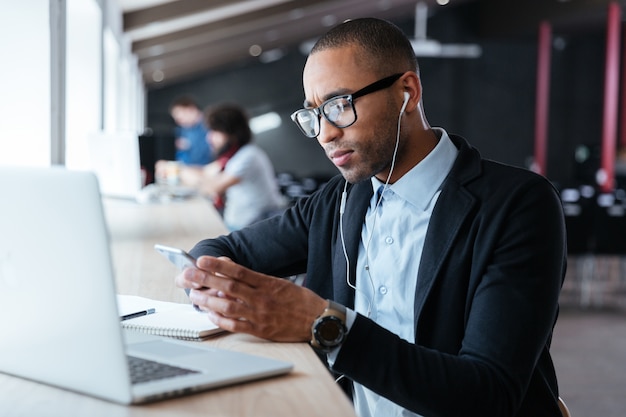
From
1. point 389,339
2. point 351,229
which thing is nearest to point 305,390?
point 389,339

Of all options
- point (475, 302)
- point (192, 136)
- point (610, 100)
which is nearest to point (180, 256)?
point (475, 302)

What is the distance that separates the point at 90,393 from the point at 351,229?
2.42 ft

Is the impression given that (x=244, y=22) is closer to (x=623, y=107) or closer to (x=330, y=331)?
(x=623, y=107)

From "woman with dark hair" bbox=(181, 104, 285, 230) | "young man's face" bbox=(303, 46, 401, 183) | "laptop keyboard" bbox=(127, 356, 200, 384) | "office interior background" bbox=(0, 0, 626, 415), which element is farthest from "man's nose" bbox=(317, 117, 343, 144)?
"office interior background" bbox=(0, 0, 626, 415)

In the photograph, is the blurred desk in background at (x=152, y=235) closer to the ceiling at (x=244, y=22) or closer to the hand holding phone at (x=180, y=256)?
the hand holding phone at (x=180, y=256)

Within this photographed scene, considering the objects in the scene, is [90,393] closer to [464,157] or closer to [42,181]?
[42,181]

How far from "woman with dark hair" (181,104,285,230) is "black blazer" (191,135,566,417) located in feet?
12.6

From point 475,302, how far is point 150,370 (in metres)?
0.56

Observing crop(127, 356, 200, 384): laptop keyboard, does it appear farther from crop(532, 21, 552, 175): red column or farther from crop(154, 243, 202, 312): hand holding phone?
crop(532, 21, 552, 175): red column

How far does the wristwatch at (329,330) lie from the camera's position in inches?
47.2

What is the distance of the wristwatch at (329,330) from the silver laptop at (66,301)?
0.07m

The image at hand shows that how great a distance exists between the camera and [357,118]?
1545 millimetres

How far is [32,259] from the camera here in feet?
3.47

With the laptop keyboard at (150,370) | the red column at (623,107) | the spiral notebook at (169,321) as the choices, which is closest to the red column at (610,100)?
the red column at (623,107)
